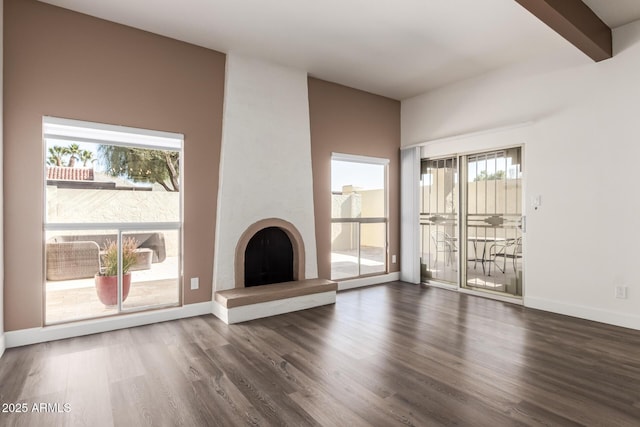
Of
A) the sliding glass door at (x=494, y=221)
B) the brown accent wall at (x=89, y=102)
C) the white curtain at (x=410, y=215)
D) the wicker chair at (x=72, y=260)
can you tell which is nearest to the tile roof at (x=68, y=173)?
the brown accent wall at (x=89, y=102)

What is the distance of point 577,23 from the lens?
3.05 meters

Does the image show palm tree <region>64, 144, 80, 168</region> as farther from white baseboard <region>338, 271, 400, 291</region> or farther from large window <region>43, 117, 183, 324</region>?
white baseboard <region>338, 271, 400, 291</region>

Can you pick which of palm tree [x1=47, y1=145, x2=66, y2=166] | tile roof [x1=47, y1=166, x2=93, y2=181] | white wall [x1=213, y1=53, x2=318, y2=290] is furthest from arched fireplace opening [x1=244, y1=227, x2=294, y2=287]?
palm tree [x1=47, y1=145, x2=66, y2=166]

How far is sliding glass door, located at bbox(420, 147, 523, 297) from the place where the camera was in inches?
179

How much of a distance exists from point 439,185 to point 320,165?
1.96 m

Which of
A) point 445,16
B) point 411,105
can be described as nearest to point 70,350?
point 445,16

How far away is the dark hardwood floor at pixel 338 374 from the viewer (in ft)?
6.60

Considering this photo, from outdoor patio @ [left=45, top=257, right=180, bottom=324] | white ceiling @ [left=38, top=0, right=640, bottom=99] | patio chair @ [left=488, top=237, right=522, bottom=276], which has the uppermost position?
white ceiling @ [left=38, top=0, right=640, bottom=99]

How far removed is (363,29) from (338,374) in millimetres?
3306

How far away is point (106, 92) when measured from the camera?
11.2ft

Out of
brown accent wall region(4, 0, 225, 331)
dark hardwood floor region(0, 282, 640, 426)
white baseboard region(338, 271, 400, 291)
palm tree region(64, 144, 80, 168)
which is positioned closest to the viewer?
Result: dark hardwood floor region(0, 282, 640, 426)

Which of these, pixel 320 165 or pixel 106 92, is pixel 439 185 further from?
pixel 106 92

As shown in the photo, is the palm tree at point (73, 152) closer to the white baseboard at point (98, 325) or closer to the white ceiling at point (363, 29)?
the white ceiling at point (363, 29)

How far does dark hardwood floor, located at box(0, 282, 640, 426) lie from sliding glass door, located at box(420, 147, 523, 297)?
1082mm
